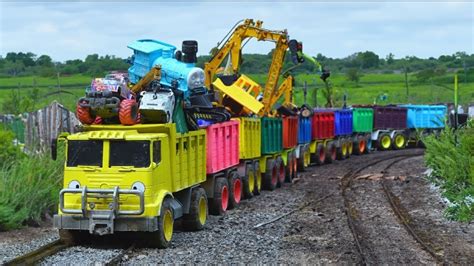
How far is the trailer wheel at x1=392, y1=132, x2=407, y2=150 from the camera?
42.2 meters

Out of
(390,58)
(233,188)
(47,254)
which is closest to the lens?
(47,254)

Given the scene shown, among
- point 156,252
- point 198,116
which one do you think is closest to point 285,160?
point 198,116

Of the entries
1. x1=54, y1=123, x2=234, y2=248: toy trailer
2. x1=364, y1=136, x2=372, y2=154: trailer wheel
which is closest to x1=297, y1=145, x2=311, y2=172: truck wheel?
x1=364, y1=136, x2=372, y2=154: trailer wheel

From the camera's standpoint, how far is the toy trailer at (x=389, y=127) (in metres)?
40.8

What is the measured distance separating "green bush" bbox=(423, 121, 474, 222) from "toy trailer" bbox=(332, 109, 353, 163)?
13.1 m

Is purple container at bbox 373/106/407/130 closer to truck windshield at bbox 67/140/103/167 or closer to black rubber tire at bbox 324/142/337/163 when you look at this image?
black rubber tire at bbox 324/142/337/163

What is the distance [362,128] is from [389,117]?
2.82m

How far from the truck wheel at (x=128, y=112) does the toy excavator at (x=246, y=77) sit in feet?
24.8

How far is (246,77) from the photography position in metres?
22.4

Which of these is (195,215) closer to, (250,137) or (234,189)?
(234,189)

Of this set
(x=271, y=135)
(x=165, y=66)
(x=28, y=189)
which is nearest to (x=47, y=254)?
(x=28, y=189)

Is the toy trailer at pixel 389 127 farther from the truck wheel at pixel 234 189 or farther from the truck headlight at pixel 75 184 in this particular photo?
the truck headlight at pixel 75 184

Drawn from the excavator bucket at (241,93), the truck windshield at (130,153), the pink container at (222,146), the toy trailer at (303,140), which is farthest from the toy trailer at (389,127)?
the truck windshield at (130,153)

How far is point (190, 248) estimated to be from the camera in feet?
42.9
